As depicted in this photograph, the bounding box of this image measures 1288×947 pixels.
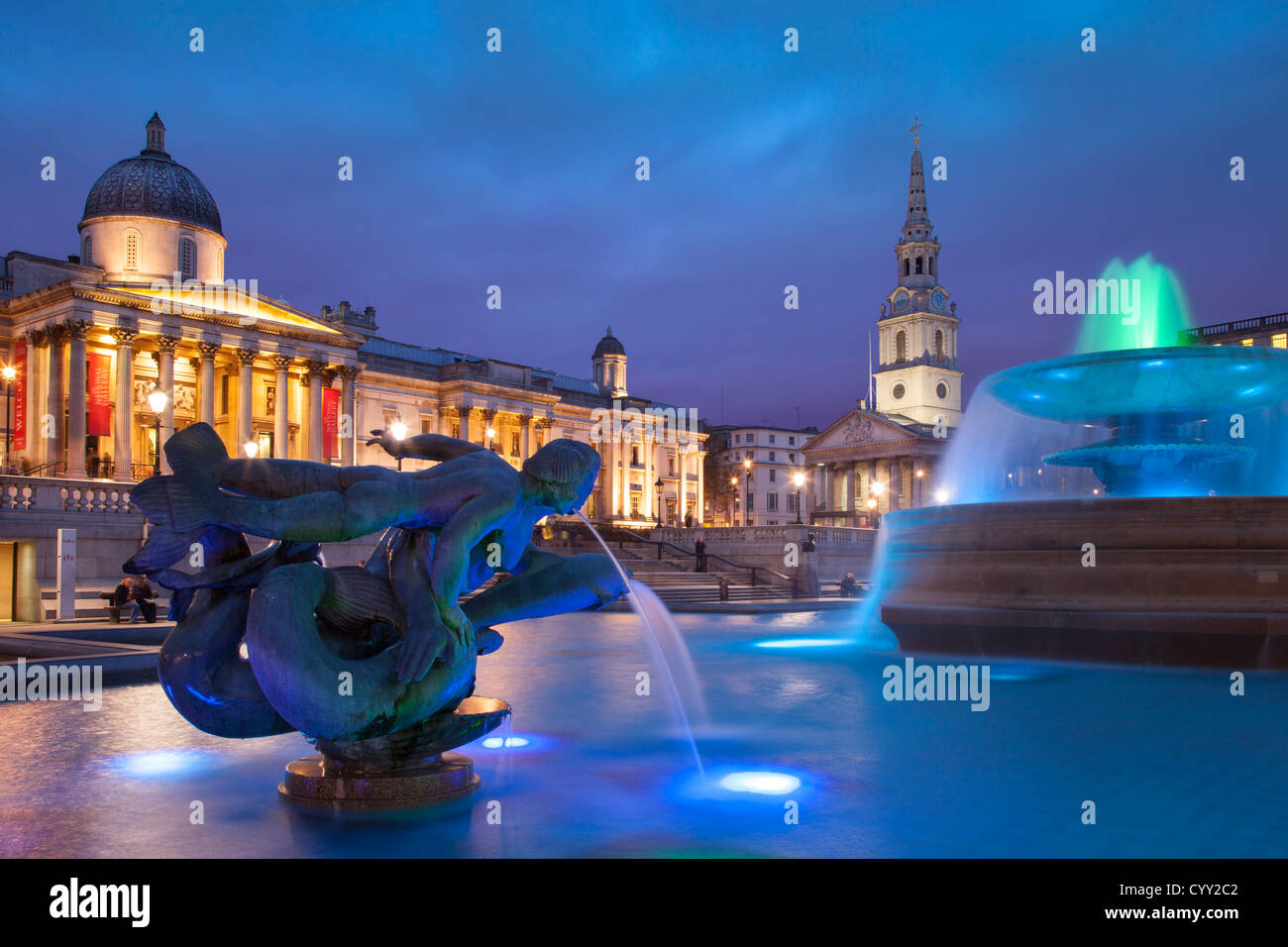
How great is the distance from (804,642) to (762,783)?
959 centimetres

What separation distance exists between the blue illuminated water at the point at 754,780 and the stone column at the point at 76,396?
127 ft

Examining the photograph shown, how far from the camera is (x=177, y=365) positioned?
52.2 m

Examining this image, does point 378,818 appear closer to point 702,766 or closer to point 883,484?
point 702,766

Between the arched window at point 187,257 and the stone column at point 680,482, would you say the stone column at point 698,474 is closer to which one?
the stone column at point 680,482

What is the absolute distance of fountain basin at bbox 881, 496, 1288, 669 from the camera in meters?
10.1

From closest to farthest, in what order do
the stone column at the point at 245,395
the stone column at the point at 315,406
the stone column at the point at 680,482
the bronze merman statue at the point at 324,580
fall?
the bronze merman statue at the point at 324,580 → the stone column at the point at 245,395 → the stone column at the point at 315,406 → the stone column at the point at 680,482

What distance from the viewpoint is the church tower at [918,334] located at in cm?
10056

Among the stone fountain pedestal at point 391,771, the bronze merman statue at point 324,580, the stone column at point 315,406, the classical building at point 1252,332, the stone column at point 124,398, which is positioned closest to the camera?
the bronze merman statue at point 324,580

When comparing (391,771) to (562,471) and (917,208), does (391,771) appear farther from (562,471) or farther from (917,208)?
(917,208)

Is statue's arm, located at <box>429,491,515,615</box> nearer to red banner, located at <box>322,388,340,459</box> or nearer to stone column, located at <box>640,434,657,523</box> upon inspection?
red banner, located at <box>322,388,340,459</box>

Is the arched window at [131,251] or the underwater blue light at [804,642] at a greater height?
the arched window at [131,251]

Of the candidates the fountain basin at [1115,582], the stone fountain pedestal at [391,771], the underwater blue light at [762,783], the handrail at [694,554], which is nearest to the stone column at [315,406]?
the handrail at [694,554]

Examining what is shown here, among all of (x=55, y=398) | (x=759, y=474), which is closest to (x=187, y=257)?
(x=55, y=398)
